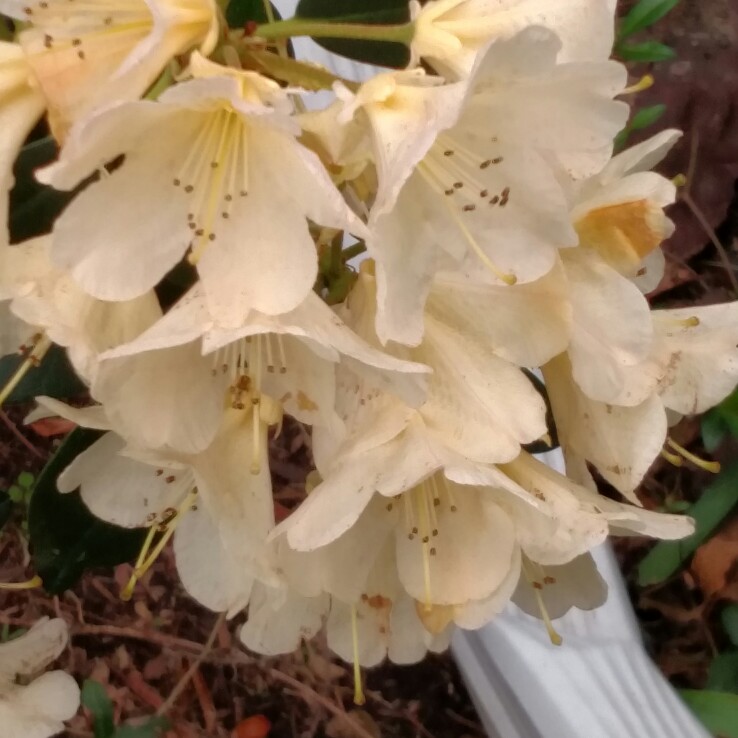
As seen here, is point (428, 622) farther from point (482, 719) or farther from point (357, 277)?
point (482, 719)

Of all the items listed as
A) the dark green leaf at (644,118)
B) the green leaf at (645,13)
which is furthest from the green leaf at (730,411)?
the green leaf at (645,13)

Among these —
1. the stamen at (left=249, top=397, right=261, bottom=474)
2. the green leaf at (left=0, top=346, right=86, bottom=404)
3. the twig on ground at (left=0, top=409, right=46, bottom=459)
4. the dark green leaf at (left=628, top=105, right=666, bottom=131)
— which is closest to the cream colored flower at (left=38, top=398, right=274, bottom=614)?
the stamen at (left=249, top=397, right=261, bottom=474)

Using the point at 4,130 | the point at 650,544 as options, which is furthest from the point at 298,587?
the point at 650,544

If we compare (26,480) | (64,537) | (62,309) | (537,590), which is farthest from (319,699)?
(62,309)

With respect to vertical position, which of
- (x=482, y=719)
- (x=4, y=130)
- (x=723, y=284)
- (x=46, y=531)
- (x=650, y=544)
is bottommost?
(x=482, y=719)

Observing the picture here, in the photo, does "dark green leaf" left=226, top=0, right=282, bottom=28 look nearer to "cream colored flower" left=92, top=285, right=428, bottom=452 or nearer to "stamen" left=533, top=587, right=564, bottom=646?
"cream colored flower" left=92, top=285, right=428, bottom=452

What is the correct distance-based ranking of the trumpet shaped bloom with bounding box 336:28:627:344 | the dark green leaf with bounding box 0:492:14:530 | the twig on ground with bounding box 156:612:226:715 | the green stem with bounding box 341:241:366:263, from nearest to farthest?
1. the trumpet shaped bloom with bounding box 336:28:627:344
2. the green stem with bounding box 341:241:366:263
3. the dark green leaf with bounding box 0:492:14:530
4. the twig on ground with bounding box 156:612:226:715

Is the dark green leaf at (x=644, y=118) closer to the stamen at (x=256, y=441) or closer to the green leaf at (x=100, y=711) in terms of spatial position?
the stamen at (x=256, y=441)
